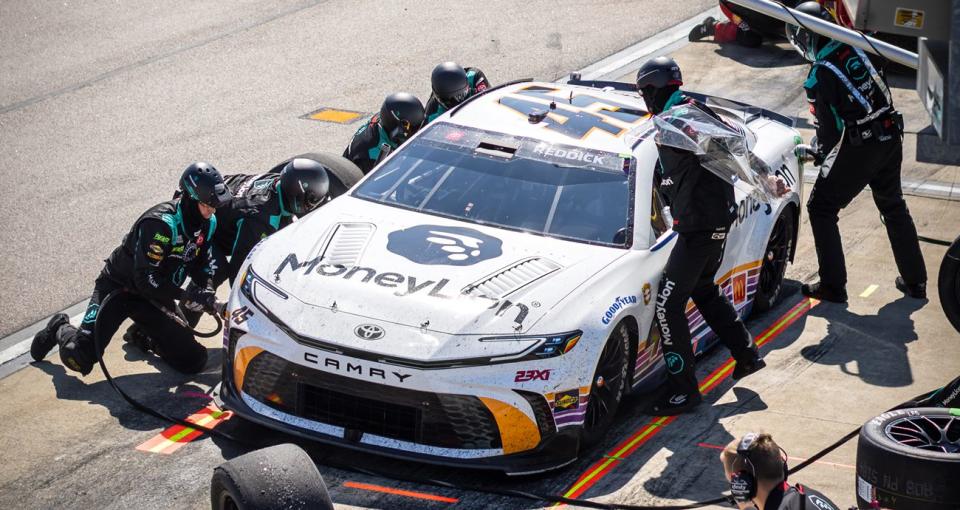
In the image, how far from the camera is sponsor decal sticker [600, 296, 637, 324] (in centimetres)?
685

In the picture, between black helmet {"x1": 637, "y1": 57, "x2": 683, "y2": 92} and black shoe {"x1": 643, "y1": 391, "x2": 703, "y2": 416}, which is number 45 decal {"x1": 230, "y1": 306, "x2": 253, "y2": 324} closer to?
black shoe {"x1": 643, "y1": 391, "x2": 703, "y2": 416}

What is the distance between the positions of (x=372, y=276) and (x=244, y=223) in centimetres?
188

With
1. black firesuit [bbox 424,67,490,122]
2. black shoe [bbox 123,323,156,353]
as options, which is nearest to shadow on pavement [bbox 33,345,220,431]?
black shoe [bbox 123,323,156,353]

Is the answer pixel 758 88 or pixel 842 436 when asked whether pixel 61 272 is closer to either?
pixel 842 436

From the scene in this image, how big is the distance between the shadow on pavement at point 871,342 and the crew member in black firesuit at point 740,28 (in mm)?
7524

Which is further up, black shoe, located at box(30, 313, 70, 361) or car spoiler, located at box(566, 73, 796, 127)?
car spoiler, located at box(566, 73, 796, 127)

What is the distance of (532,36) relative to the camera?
55.3 feet

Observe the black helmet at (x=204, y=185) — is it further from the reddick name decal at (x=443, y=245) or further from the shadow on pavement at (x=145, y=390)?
the reddick name decal at (x=443, y=245)

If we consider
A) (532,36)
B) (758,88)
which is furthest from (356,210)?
(532,36)

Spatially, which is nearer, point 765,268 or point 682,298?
point 682,298

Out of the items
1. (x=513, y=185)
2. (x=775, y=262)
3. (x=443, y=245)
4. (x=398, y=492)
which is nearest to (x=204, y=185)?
(x=443, y=245)

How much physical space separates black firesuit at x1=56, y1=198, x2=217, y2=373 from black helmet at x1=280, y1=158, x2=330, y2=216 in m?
0.57

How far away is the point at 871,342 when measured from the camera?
337 inches

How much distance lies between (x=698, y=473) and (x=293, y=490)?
239 cm
